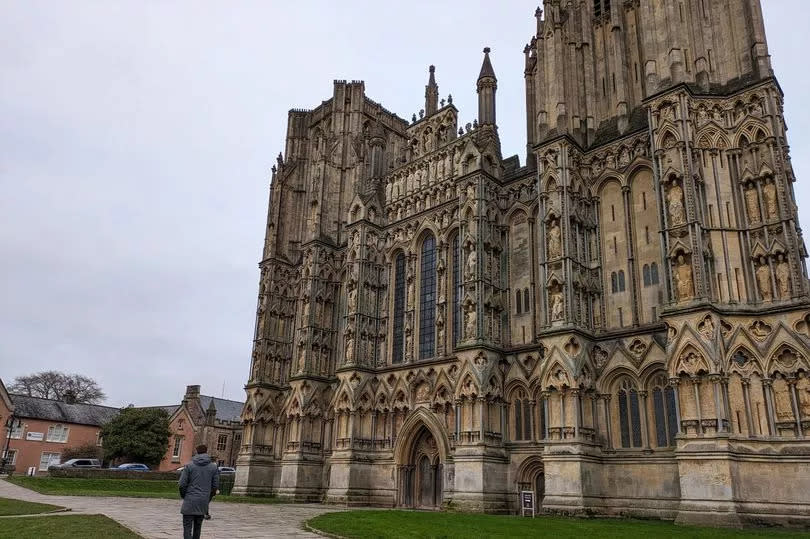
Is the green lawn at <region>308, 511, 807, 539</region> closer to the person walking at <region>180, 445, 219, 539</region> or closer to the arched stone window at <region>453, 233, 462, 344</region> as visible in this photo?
the person walking at <region>180, 445, 219, 539</region>

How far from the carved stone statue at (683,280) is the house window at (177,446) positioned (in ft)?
211

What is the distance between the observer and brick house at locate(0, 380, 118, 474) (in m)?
62.1

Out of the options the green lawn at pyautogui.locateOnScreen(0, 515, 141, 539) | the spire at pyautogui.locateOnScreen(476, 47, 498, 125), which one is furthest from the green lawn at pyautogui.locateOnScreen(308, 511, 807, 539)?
the spire at pyautogui.locateOnScreen(476, 47, 498, 125)

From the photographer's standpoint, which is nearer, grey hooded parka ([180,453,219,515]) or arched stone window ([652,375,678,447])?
grey hooded parka ([180,453,219,515])

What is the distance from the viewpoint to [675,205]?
2345 cm

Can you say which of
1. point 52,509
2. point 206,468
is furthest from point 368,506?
point 206,468

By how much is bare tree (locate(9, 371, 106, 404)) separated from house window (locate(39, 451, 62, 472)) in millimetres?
17497

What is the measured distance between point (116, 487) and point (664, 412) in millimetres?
33072

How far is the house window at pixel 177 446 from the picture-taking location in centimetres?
7144

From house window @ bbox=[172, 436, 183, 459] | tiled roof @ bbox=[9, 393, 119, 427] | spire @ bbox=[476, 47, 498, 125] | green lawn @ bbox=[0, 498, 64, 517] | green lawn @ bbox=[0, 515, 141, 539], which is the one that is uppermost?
spire @ bbox=[476, 47, 498, 125]

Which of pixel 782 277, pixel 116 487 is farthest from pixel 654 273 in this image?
pixel 116 487

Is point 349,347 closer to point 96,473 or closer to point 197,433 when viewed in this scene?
point 96,473

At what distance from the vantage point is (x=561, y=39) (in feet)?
102

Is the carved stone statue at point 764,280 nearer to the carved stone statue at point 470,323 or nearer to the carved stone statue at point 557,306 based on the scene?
the carved stone statue at point 557,306
